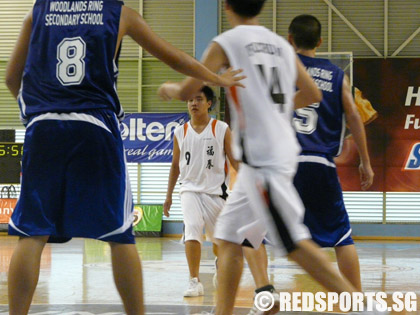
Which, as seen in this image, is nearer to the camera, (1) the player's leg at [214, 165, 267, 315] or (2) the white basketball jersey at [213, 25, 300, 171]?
(2) the white basketball jersey at [213, 25, 300, 171]

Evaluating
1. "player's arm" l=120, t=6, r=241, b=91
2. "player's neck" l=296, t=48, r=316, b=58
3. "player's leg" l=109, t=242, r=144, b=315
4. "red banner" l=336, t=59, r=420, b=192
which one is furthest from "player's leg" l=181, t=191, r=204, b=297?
"red banner" l=336, t=59, r=420, b=192

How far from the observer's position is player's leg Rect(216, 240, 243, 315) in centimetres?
388

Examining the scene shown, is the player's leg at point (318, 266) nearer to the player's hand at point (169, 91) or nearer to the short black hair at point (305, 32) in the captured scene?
the player's hand at point (169, 91)

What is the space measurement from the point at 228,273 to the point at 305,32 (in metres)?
1.67

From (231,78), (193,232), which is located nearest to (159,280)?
(193,232)

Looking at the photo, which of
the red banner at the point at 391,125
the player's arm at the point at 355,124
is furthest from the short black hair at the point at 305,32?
the red banner at the point at 391,125

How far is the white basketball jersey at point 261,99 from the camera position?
349cm

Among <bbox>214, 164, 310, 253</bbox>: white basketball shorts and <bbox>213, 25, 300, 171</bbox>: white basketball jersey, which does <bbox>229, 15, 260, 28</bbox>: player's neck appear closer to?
<bbox>213, 25, 300, 171</bbox>: white basketball jersey

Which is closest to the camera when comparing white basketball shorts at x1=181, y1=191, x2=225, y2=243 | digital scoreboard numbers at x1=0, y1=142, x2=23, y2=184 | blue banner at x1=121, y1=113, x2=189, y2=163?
white basketball shorts at x1=181, y1=191, x2=225, y2=243

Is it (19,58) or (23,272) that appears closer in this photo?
(23,272)

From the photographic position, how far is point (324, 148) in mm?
4793

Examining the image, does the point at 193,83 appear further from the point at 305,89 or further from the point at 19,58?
the point at 19,58

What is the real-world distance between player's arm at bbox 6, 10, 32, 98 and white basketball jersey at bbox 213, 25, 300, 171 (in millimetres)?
871

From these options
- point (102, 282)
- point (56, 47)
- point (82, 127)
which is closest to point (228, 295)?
point (82, 127)
